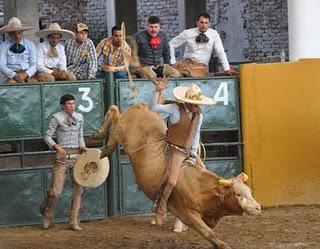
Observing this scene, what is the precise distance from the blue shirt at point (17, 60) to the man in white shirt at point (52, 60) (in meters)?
0.13

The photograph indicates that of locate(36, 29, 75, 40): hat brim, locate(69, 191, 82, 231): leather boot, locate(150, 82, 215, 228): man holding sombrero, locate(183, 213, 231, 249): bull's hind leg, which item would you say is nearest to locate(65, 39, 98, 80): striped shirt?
locate(36, 29, 75, 40): hat brim

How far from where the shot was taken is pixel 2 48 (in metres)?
13.5

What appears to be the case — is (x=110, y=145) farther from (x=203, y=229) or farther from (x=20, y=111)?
(x=20, y=111)

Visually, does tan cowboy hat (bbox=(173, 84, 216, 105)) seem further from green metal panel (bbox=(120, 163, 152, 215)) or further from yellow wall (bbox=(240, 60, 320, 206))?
yellow wall (bbox=(240, 60, 320, 206))

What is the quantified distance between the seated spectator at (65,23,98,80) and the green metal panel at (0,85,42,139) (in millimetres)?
972

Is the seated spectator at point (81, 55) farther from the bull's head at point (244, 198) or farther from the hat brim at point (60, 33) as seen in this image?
the bull's head at point (244, 198)

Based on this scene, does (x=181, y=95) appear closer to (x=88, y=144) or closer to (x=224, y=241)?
(x=224, y=241)

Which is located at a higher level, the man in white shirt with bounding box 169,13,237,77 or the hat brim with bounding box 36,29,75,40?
the hat brim with bounding box 36,29,75,40

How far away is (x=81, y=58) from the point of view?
47.0 feet

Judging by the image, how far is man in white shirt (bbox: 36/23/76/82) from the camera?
1372cm

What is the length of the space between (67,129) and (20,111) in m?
1.02

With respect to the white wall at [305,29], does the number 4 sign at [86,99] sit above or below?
below

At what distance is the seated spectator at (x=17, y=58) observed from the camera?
1348 cm

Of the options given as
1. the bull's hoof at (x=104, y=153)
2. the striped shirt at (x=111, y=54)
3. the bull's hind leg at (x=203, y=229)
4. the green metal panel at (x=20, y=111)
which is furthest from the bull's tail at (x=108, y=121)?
the striped shirt at (x=111, y=54)
